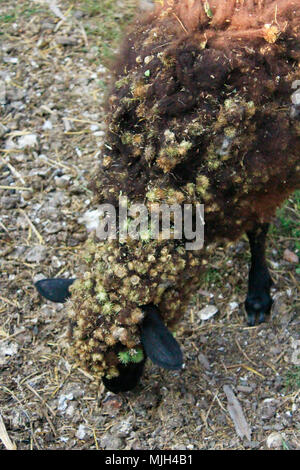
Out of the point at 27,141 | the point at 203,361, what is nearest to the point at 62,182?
the point at 27,141

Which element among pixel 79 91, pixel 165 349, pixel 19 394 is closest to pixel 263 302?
pixel 165 349

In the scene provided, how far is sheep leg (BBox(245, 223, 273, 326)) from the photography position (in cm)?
416

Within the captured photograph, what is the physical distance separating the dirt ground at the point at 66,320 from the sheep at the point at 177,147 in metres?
0.43

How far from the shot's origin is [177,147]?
3.12 m

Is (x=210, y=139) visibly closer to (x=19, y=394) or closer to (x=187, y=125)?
(x=187, y=125)

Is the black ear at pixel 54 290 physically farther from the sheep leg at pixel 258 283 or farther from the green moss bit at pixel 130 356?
the sheep leg at pixel 258 283

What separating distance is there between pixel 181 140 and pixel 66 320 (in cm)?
162

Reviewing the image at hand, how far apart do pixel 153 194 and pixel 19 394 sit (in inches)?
61.5

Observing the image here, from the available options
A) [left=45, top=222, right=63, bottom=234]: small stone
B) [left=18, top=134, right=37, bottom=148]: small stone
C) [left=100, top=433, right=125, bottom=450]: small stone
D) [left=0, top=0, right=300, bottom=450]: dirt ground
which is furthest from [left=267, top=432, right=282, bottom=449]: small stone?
[left=18, top=134, right=37, bottom=148]: small stone

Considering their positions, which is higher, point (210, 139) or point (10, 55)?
point (210, 139)

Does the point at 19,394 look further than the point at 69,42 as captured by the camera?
No

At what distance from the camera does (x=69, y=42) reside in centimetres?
582

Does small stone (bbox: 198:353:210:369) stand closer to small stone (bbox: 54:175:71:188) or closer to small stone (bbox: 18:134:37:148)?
small stone (bbox: 54:175:71:188)

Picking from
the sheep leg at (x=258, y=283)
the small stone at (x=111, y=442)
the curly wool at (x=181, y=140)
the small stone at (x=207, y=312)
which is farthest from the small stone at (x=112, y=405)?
the sheep leg at (x=258, y=283)
